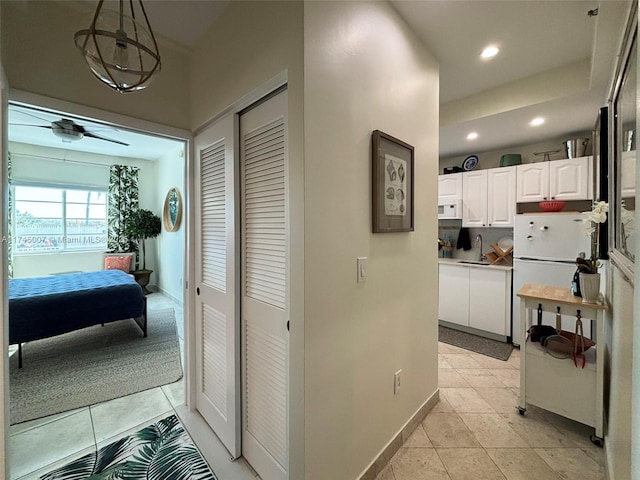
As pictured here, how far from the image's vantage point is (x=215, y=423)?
1.90 meters

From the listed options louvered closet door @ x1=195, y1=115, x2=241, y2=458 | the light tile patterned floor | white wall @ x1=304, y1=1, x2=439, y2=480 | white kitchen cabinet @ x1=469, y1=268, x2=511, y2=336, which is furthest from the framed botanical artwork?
white kitchen cabinet @ x1=469, y1=268, x2=511, y2=336

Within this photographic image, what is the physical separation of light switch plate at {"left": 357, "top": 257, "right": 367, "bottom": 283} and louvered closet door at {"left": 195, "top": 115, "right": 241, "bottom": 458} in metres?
0.74

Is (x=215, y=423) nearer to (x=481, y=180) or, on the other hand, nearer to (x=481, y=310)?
(x=481, y=310)

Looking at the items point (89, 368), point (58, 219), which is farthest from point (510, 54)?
point (58, 219)

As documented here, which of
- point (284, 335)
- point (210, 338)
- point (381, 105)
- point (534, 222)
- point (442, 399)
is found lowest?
point (442, 399)

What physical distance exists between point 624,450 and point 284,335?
1.57 metres

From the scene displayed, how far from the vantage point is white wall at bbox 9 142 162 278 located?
15.3ft

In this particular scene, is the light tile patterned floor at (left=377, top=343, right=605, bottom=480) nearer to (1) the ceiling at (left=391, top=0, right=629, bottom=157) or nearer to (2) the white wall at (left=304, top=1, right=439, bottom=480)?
(2) the white wall at (left=304, top=1, right=439, bottom=480)

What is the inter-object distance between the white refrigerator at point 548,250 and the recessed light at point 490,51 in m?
1.83

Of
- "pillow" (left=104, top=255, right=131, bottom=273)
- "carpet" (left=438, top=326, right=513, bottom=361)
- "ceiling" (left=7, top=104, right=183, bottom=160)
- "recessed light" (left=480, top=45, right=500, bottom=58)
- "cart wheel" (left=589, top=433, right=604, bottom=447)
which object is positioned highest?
"ceiling" (left=7, top=104, right=183, bottom=160)

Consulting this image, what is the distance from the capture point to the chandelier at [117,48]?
40.1 inches

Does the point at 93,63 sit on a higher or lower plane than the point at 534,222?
higher

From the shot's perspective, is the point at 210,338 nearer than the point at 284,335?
No

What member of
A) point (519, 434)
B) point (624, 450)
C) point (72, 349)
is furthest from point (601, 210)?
point (72, 349)
